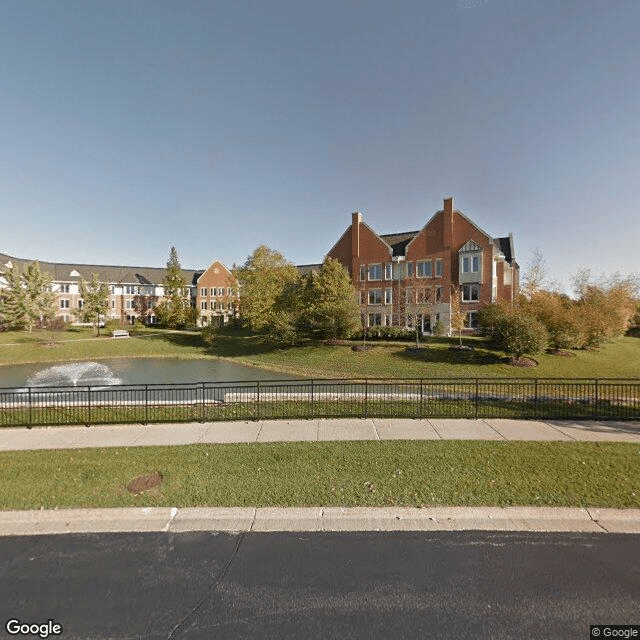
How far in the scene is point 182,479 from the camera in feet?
19.9

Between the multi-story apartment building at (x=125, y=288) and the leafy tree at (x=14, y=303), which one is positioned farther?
the multi-story apartment building at (x=125, y=288)

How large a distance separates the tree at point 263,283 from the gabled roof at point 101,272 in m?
26.4

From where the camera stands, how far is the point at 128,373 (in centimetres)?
2428

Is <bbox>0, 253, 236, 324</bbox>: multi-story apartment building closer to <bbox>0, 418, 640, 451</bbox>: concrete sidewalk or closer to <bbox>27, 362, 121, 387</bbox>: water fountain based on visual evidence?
<bbox>27, 362, 121, 387</bbox>: water fountain

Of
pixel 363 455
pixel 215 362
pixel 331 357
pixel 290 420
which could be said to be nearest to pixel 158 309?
pixel 215 362

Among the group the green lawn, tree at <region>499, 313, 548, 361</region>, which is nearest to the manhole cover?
the green lawn

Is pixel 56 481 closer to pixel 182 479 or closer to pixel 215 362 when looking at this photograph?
pixel 182 479

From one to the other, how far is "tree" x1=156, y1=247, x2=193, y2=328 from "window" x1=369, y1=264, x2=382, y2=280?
30806 millimetres

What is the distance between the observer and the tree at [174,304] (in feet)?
169

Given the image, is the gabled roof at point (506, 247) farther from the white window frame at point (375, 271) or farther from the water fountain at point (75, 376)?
the water fountain at point (75, 376)

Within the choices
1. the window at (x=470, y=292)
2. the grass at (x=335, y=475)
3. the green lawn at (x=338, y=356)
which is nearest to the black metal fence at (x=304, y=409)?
the grass at (x=335, y=475)

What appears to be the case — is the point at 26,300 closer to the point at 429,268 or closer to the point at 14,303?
the point at 14,303

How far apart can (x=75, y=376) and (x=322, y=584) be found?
2623cm

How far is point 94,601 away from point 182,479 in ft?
8.09
